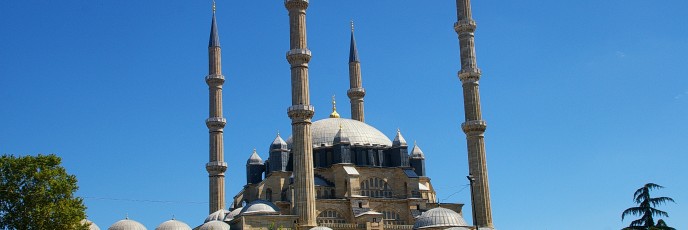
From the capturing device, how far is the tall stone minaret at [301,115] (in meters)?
43.3

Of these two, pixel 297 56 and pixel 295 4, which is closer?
pixel 297 56

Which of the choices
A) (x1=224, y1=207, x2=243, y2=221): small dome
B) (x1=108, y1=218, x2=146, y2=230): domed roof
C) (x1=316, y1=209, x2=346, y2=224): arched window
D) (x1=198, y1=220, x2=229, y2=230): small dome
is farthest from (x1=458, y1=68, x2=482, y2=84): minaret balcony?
(x1=108, y1=218, x2=146, y2=230): domed roof

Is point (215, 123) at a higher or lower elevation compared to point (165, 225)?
higher

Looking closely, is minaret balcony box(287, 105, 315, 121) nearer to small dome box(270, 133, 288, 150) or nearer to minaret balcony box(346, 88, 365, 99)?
small dome box(270, 133, 288, 150)

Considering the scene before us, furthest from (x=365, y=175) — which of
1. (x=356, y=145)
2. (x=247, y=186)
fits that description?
(x=247, y=186)

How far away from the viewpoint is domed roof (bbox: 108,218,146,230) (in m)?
45.1

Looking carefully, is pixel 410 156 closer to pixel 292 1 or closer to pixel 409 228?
pixel 409 228

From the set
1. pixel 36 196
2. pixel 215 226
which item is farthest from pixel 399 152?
pixel 36 196

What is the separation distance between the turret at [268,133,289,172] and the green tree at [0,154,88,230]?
65.2 feet

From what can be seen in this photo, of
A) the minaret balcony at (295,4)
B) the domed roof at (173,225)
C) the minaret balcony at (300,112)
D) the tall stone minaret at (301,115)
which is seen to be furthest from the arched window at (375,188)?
the minaret balcony at (295,4)

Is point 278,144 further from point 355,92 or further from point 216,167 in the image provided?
point 355,92

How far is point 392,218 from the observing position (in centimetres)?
4953

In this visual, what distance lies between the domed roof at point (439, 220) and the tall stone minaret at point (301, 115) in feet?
17.1

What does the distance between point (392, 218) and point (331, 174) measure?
3988 mm
